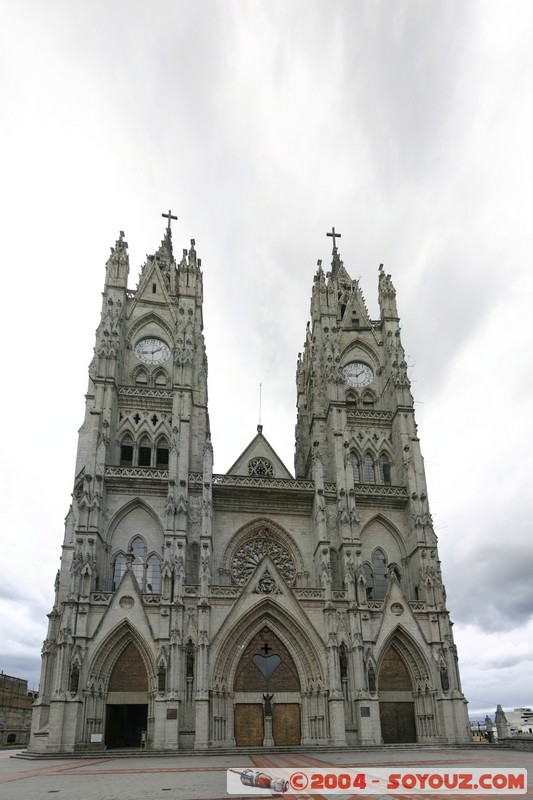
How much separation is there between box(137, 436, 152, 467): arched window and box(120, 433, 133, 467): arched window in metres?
0.57

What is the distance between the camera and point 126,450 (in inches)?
1542

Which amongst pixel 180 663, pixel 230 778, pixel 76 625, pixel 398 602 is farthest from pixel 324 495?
pixel 230 778

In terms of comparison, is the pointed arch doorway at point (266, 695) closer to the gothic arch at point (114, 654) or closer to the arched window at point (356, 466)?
the gothic arch at point (114, 654)

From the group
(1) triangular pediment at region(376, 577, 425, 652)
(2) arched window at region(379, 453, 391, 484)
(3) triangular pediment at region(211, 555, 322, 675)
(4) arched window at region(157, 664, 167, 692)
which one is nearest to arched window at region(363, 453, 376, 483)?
(2) arched window at region(379, 453, 391, 484)

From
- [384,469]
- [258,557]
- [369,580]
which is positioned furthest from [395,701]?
[384,469]

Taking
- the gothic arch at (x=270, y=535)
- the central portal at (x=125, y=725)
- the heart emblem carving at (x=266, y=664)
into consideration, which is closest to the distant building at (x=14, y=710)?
the central portal at (x=125, y=725)

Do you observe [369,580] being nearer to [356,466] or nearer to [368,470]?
[368,470]

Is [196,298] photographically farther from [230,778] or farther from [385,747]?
[230,778]

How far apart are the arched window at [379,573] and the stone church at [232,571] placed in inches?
5.1

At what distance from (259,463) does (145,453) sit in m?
7.59

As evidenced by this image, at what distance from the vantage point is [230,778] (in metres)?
15.9

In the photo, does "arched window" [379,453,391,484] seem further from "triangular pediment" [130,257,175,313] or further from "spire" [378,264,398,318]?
"triangular pediment" [130,257,175,313]

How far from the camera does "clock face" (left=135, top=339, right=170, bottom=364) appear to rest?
140 ft

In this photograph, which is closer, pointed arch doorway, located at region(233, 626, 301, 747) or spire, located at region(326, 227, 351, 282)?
pointed arch doorway, located at region(233, 626, 301, 747)
